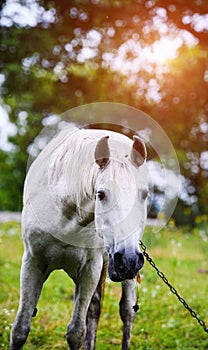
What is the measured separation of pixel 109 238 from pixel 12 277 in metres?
3.96

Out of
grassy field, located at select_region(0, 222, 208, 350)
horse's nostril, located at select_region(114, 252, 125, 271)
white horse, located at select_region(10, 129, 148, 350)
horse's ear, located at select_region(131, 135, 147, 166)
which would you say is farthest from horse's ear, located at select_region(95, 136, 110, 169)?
grassy field, located at select_region(0, 222, 208, 350)

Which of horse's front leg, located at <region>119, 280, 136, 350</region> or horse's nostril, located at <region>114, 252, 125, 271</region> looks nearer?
horse's nostril, located at <region>114, 252, 125, 271</region>

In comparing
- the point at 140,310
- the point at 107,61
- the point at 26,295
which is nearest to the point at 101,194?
the point at 26,295

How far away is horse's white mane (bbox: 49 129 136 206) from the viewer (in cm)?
250

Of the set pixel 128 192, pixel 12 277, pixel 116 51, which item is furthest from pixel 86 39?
pixel 128 192

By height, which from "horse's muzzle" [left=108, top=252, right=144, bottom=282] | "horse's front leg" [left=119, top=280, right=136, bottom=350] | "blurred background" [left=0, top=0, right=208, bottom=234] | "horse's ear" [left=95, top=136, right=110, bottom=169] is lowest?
"horse's front leg" [left=119, top=280, right=136, bottom=350]

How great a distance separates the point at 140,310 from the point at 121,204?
3.12 m

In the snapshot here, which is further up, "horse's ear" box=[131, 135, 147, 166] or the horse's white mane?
"horse's ear" box=[131, 135, 147, 166]

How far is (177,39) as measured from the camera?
6176mm

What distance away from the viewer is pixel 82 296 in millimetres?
3266

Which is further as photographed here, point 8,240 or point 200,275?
point 8,240

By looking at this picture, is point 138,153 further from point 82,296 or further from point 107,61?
point 107,61

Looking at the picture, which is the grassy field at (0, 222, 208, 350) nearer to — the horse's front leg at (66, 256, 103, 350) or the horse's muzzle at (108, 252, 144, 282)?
the horse's front leg at (66, 256, 103, 350)

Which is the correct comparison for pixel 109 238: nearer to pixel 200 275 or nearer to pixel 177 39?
pixel 177 39
